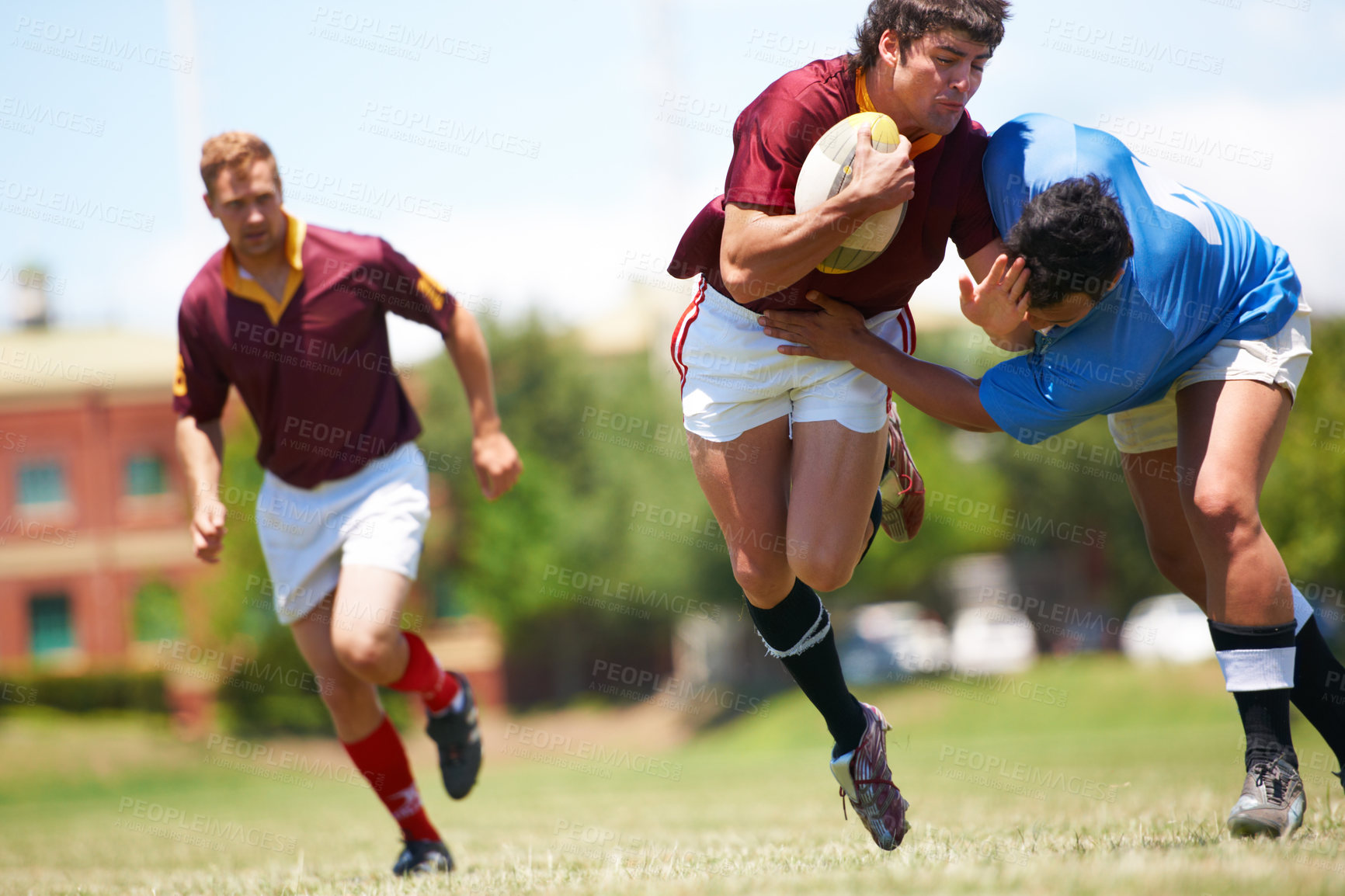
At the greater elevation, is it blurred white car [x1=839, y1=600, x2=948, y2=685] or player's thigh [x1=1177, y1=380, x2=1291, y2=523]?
player's thigh [x1=1177, y1=380, x2=1291, y2=523]

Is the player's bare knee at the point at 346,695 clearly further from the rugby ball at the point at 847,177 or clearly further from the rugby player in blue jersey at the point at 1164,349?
the rugby ball at the point at 847,177

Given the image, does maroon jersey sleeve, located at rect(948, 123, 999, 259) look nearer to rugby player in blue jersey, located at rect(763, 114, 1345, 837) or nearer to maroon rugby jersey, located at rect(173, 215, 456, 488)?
rugby player in blue jersey, located at rect(763, 114, 1345, 837)

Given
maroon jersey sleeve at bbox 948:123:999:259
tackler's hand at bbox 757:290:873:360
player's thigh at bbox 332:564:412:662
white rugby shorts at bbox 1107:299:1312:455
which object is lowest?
player's thigh at bbox 332:564:412:662

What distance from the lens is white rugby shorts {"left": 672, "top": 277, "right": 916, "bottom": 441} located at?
4.23 metres

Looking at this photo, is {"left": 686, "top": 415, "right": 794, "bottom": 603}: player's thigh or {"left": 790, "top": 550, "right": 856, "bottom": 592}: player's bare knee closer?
{"left": 790, "top": 550, "right": 856, "bottom": 592}: player's bare knee

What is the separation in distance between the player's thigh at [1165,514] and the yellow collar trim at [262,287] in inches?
138

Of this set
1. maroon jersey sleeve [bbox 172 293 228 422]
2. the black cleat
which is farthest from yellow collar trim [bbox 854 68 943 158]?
the black cleat

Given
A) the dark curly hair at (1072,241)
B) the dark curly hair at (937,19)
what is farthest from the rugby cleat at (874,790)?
the dark curly hair at (937,19)

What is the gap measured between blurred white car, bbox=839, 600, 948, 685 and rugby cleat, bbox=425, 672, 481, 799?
22924 mm

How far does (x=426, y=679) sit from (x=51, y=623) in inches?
1384

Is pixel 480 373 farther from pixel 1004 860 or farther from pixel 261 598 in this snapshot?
pixel 261 598

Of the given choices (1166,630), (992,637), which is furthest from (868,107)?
(992,637)

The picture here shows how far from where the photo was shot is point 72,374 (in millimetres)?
36094

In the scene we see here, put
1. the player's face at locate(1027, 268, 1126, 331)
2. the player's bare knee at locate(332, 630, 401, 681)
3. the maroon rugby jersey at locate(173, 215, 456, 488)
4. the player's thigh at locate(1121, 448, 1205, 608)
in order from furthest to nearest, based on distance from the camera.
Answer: the maroon rugby jersey at locate(173, 215, 456, 488)
the player's bare knee at locate(332, 630, 401, 681)
the player's thigh at locate(1121, 448, 1205, 608)
the player's face at locate(1027, 268, 1126, 331)
